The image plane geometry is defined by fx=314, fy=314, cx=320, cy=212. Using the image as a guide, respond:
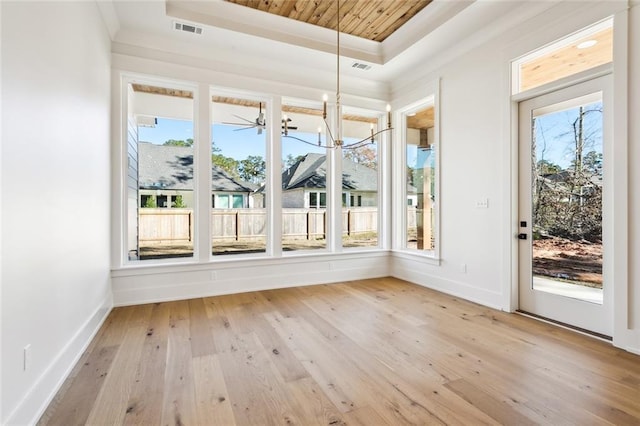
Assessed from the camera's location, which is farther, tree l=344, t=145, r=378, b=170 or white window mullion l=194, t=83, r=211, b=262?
tree l=344, t=145, r=378, b=170

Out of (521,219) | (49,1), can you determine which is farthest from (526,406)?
(49,1)

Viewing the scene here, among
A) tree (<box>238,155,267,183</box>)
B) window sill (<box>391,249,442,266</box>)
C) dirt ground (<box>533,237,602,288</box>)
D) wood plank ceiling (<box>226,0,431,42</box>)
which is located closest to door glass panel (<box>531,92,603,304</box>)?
dirt ground (<box>533,237,602,288</box>)

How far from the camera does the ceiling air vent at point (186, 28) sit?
370 cm

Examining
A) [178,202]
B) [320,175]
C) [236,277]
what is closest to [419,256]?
[320,175]

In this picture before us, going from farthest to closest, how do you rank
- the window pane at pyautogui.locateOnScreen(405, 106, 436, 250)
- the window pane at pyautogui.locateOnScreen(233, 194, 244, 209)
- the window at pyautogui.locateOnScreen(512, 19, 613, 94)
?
the window pane at pyautogui.locateOnScreen(405, 106, 436, 250) → the window pane at pyautogui.locateOnScreen(233, 194, 244, 209) → the window at pyautogui.locateOnScreen(512, 19, 613, 94)

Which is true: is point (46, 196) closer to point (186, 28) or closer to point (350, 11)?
point (186, 28)

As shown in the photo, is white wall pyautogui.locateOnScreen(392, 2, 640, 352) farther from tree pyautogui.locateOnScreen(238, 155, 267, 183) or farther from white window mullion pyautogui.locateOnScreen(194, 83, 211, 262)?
white window mullion pyautogui.locateOnScreen(194, 83, 211, 262)

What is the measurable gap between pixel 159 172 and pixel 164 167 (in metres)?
0.09

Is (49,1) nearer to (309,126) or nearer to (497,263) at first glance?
(309,126)

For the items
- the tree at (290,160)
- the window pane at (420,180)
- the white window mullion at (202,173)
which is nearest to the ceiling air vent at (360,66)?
the window pane at (420,180)

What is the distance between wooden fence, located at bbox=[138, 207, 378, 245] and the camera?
4273mm

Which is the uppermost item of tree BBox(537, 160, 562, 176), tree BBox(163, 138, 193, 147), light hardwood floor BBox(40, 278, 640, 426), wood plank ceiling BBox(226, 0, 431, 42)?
wood plank ceiling BBox(226, 0, 431, 42)

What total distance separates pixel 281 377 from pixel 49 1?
2.99 metres

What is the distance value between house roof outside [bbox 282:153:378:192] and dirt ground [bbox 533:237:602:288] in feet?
9.02
